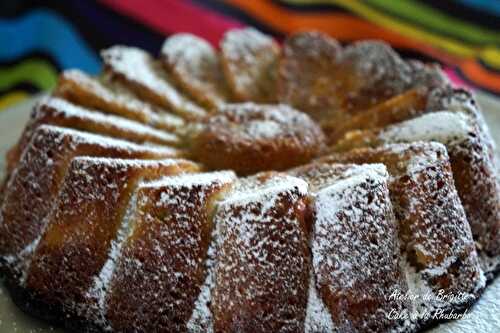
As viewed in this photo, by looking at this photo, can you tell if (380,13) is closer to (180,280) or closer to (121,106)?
(121,106)

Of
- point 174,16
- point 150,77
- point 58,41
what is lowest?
point 58,41

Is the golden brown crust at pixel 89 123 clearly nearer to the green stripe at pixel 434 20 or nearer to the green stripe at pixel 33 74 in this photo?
the green stripe at pixel 33 74

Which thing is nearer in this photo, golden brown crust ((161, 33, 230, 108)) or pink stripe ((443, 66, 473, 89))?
golden brown crust ((161, 33, 230, 108))

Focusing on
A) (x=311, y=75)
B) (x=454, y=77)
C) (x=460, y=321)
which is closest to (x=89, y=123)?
(x=311, y=75)

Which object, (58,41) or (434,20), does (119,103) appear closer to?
(58,41)

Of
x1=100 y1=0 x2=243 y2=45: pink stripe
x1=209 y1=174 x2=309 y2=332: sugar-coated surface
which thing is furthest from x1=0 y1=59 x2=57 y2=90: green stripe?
x1=209 y1=174 x2=309 y2=332: sugar-coated surface

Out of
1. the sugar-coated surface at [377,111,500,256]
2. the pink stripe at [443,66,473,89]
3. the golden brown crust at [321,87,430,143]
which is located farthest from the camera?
the pink stripe at [443,66,473,89]

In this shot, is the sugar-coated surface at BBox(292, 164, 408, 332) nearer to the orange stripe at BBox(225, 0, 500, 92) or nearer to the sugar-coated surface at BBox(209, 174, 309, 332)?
the sugar-coated surface at BBox(209, 174, 309, 332)
